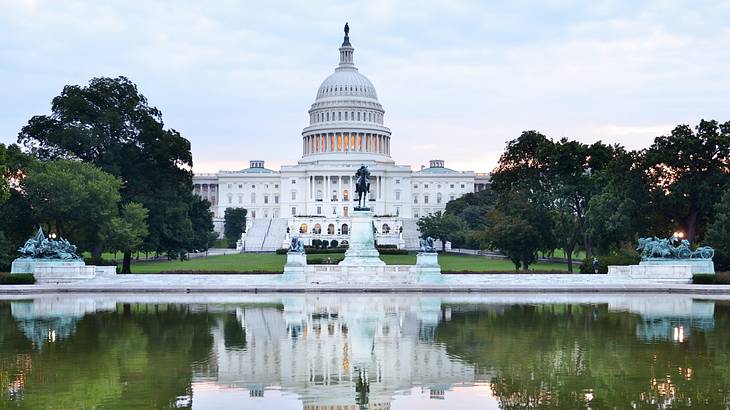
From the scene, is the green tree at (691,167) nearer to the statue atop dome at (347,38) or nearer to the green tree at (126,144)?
the green tree at (126,144)

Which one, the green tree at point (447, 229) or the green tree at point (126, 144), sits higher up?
the green tree at point (126, 144)

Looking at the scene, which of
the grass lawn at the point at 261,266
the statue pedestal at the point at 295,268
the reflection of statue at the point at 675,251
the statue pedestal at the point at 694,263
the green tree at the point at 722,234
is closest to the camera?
the statue pedestal at the point at 295,268

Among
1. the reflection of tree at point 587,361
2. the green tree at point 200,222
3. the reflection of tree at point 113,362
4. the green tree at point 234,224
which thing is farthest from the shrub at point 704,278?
the green tree at point 234,224

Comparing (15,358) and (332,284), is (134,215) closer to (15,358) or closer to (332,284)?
(332,284)

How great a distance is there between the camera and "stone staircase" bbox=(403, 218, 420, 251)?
109 metres

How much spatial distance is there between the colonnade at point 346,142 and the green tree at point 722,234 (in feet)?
348

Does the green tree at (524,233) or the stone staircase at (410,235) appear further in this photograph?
the stone staircase at (410,235)

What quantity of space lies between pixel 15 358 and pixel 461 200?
313 ft

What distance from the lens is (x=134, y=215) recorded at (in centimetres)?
5191

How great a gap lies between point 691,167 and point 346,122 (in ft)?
336

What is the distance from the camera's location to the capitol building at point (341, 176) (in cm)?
14775

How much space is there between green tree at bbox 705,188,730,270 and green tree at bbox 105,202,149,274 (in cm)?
2890

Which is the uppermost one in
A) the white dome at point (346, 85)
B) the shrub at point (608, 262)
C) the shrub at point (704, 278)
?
the white dome at point (346, 85)

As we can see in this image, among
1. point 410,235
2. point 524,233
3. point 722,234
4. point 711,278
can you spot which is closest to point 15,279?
point 524,233
